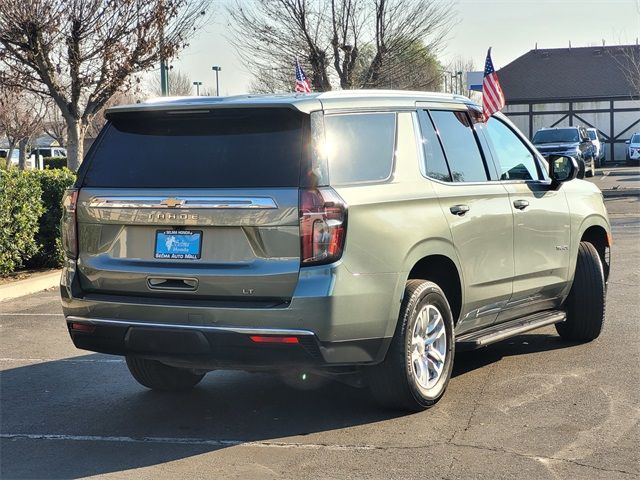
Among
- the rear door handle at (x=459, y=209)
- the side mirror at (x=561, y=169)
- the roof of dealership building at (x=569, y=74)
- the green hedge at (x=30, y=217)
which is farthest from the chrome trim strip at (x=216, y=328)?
the roof of dealership building at (x=569, y=74)

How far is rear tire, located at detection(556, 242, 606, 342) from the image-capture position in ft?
24.2

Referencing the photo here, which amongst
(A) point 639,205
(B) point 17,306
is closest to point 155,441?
(B) point 17,306

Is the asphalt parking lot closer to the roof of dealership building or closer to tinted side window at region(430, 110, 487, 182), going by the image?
tinted side window at region(430, 110, 487, 182)

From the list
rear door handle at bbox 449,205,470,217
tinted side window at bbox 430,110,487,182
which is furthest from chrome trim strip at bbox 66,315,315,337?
tinted side window at bbox 430,110,487,182

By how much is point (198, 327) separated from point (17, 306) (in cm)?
597

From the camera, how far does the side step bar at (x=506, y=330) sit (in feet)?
20.0

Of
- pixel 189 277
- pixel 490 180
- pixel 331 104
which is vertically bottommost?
pixel 189 277

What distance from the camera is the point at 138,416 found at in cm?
570

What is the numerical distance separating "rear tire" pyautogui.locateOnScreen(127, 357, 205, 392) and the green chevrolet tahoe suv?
2cm

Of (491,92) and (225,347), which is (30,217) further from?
(225,347)

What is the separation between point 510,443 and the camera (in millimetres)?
4953

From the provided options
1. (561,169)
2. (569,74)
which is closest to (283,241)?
(561,169)

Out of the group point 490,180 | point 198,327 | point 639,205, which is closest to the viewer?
point 198,327

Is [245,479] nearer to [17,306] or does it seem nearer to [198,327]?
[198,327]
